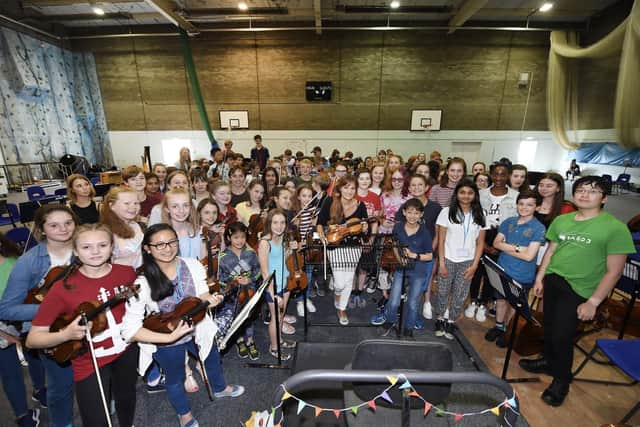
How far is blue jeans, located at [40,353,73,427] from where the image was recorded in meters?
1.93

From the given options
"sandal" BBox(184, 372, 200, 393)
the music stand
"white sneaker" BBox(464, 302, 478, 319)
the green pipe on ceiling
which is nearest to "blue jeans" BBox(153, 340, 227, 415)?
"sandal" BBox(184, 372, 200, 393)

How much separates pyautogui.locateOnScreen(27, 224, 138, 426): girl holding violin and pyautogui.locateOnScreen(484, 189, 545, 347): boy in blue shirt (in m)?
3.67

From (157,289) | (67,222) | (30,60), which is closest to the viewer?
(157,289)

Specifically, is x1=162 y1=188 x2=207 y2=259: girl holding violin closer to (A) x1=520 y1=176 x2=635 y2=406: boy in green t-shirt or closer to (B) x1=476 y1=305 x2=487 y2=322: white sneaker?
(A) x1=520 y1=176 x2=635 y2=406: boy in green t-shirt

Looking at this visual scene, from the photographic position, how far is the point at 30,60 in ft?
34.5

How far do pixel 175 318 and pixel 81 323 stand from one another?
19.2 inches

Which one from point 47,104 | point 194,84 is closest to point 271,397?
point 194,84

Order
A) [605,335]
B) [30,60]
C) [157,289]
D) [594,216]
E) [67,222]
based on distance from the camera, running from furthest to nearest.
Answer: [30,60], [605,335], [594,216], [67,222], [157,289]

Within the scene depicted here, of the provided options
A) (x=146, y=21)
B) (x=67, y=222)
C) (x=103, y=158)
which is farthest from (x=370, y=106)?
(x=103, y=158)

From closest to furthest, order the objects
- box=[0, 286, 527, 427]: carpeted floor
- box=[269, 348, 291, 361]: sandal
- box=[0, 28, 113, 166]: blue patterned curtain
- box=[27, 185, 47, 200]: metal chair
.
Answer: box=[0, 286, 527, 427]: carpeted floor
box=[269, 348, 291, 361]: sandal
box=[27, 185, 47, 200]: metal chair
box=[0, 28, 113, 166]: blue patterned curtain

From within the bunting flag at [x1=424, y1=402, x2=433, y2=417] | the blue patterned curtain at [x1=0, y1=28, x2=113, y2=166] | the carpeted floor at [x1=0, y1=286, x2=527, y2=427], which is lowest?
the carpeted floor at [x1=0, y1=286, x2=527, y2=427]

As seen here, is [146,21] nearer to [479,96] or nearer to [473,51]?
[473,51]

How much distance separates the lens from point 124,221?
2760 millimetres

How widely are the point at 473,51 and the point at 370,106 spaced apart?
16.3 ft
